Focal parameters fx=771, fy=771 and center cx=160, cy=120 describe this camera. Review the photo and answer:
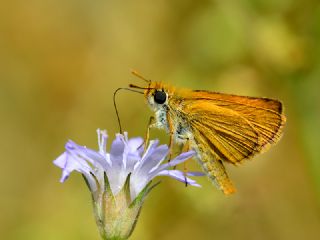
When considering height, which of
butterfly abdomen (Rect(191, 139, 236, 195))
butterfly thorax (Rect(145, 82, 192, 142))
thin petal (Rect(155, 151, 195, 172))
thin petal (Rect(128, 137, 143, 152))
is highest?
butterfly thorax (Rect(145, 82, 192, 142))

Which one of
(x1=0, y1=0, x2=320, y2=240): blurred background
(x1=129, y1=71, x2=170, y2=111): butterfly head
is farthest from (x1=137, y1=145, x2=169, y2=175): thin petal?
(x1=0, y1=0, x2=320, y2=240): blurred background

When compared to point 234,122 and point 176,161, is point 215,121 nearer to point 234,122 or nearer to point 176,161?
point 234,122

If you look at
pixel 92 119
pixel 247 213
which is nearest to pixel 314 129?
pixel 247 213

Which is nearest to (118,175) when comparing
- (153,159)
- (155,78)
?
(153,159)

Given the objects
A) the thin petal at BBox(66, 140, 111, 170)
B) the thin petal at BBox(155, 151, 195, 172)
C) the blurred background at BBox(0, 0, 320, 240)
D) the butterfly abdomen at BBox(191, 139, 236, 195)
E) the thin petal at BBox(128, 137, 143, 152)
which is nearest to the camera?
the thin petal at BBox(66, 140, 111, 170)

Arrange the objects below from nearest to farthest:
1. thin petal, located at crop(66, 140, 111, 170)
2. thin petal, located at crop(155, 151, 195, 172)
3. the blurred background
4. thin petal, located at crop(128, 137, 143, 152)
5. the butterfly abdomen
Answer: thin petal, located at crop(66, 140, 111, 170) → thin petal, located at crop(155, 151, 195, 172) → the butterfly abdomen → thin petal, located at crop(128, 137, 143, 152) → the blurred background

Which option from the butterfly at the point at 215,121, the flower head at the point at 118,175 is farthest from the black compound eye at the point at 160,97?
the flower head at the point at 118,175

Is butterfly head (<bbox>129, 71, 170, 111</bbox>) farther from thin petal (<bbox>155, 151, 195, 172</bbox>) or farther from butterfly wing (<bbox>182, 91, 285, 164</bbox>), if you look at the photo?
thin petal (<bbox>155, 151, 195, 172</bbox>)
